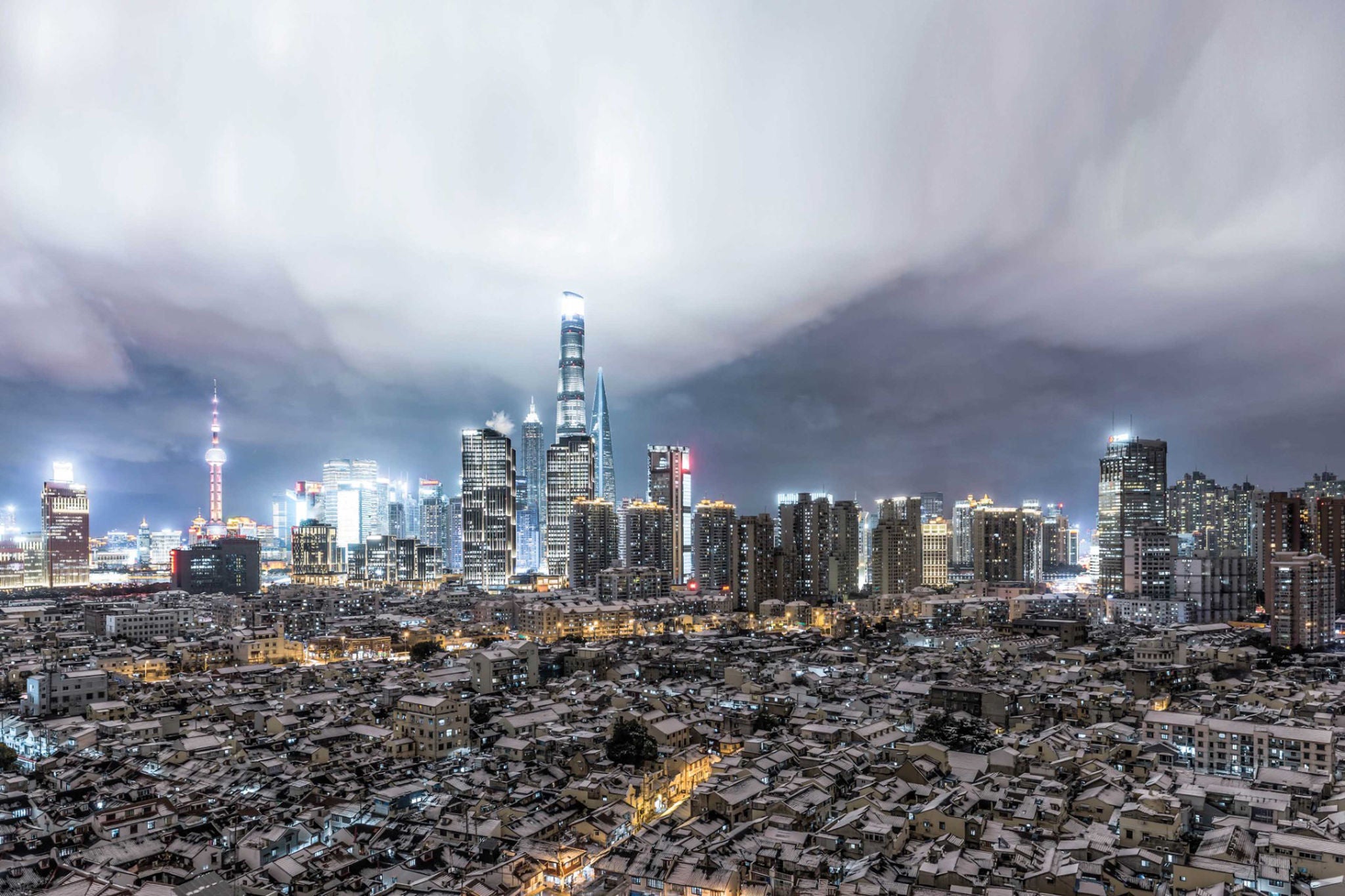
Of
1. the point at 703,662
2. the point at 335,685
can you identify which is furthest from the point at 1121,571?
the point at 335,685

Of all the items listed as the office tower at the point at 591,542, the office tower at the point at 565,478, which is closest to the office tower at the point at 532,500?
the office tower at the point at 565,478

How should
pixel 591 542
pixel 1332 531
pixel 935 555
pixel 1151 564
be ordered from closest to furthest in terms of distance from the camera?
pixel 1332 531 → pixel 1151 564 → pixel 591 542 → pixel 935 555

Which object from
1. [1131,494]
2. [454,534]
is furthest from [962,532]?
[454,534]

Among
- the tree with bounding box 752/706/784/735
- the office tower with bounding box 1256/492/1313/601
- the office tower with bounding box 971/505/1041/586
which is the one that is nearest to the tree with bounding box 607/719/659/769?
the tree with bounding box 752/706/784/735

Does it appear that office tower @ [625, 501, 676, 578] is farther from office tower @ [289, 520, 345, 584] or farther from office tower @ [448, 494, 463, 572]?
office tower @ [448, 494, 463, 572]

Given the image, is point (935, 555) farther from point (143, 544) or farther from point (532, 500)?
point (143, 544)

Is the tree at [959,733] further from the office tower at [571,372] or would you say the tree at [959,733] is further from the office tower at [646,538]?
the office tower at [571,372]
